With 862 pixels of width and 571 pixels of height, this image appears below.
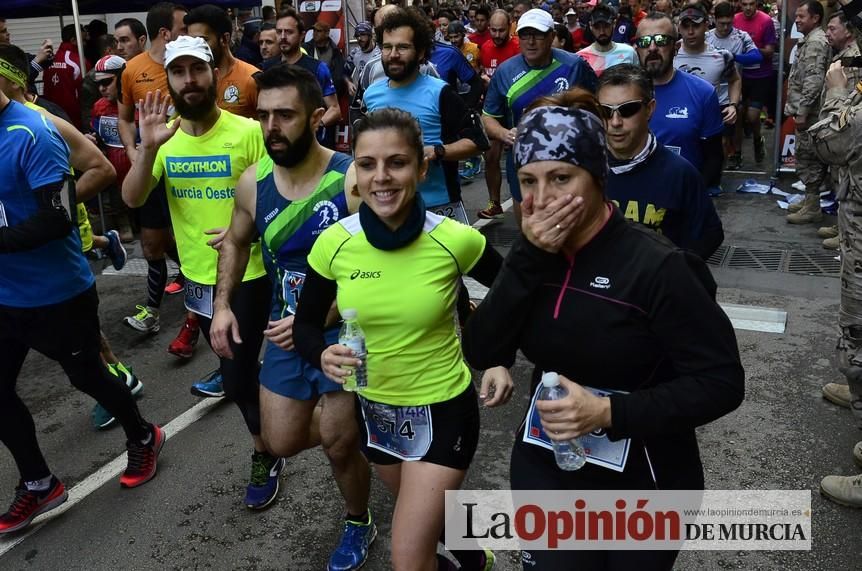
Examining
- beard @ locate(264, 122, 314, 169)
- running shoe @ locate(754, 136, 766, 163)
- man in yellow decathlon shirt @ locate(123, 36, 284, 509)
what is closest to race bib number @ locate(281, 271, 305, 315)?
beard @ locate(264, 122, 314, 169)

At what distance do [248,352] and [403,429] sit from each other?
4.77ft

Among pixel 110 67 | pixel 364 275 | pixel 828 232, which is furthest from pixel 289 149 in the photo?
pixel 828 232

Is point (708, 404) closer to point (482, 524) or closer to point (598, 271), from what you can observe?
point (598, 271)

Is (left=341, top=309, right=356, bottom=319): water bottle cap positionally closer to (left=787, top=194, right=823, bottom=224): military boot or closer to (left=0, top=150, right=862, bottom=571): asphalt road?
(left=0, top=150, right=862, bottom=571): asphalt road

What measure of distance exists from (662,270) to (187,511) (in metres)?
3.04

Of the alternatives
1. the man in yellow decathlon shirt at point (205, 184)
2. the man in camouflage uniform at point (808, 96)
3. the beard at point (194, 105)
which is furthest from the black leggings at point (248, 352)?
the man in camouflage uniform at point (808, 96)

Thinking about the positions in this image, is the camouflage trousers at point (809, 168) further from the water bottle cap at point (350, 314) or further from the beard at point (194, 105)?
the water bottle cap at point (350, 314)

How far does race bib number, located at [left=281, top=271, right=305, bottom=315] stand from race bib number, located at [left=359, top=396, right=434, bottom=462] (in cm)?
73

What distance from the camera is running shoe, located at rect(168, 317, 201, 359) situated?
6.32 meters

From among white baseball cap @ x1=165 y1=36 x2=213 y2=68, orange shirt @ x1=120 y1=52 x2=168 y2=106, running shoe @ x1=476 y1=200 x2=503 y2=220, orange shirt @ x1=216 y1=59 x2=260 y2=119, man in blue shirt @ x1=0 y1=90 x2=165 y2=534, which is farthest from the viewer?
running shoe @ x1=476 y1=200 x2=503 y2=220

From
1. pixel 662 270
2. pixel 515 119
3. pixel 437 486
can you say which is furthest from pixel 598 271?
pixel 515 119

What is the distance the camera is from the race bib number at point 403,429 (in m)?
3.02

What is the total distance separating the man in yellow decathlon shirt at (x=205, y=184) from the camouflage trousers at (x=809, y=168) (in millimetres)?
6494

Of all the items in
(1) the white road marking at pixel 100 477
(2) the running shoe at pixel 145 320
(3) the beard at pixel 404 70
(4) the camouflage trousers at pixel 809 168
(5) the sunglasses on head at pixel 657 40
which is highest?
(5) the sunglasses on head at pixel 657 40
